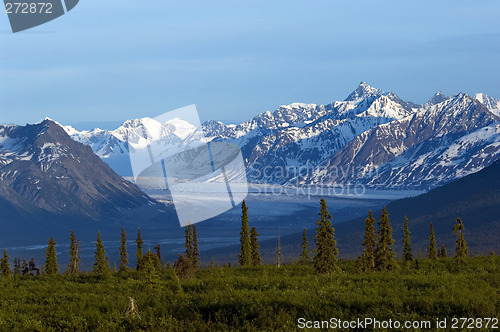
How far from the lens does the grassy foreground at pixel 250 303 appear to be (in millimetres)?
26219

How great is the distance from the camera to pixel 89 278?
147 feet

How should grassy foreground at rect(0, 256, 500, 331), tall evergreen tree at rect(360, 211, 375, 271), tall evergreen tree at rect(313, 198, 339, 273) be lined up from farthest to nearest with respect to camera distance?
tall evergreen tree at rect(360, 211, 375, 271), tall evergreen tree at rect(313, 198, 339, 273), grassy foreground at rect(0, 256, 500, 331)

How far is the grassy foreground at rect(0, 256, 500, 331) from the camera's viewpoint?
86.0ft

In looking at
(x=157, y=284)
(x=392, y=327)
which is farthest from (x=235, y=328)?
(x=157, y=284)

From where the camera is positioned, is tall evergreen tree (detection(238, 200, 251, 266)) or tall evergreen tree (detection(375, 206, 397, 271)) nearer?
tall evergreen tree (detection(375, 206, 397, 271))

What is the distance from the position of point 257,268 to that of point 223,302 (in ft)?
71.6

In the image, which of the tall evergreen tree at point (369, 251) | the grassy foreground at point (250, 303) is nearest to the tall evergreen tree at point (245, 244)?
the tall evergreen tree at point (369, 251)

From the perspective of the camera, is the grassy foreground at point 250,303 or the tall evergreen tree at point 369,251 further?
the tall evergreen tree at point 369,251

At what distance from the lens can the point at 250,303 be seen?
28.1 meters

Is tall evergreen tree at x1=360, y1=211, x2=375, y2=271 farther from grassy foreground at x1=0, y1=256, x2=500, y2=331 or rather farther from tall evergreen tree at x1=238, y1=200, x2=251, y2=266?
tall evergreen tree at x1=238, y1=200, x2=251, y2=266

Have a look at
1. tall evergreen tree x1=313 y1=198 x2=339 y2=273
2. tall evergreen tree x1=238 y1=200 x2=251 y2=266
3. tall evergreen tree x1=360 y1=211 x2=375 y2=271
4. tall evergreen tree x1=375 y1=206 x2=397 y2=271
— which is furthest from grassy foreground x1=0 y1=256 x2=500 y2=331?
tall evergreen tree x1=238 y1=200 x2=251 y2=266

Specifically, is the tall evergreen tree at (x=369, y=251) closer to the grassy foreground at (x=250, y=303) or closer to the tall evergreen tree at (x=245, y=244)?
the grassy foreground at (x=250, y=303)

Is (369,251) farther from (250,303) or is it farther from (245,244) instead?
(245,244)

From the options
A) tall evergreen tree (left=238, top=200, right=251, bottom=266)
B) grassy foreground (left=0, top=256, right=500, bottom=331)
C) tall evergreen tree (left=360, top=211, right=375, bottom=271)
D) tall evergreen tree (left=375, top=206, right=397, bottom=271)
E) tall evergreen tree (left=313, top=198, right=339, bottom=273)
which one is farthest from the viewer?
tall evergreen tree (left=238, top=200, right=251, bottom=266)
